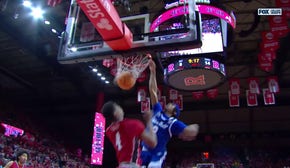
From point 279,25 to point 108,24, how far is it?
7.48m

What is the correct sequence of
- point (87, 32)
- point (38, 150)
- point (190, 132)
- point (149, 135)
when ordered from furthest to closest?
point (38, 150) → point (87, 32) → point (190, 132) → point (149, 135)

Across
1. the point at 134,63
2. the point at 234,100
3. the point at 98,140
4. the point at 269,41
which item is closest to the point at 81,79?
the point at 98,140

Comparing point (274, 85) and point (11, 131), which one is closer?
point (274, 85)

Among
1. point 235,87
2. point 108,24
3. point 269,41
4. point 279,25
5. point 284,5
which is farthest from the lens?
point 235,87

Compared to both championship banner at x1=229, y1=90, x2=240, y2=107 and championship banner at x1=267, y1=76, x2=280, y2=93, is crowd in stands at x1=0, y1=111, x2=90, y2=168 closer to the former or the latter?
championship banner at x1=229, y1=90, x2=240, y2=107

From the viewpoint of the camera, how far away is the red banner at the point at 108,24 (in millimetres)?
4883

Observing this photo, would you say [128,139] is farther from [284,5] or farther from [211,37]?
[284,5]

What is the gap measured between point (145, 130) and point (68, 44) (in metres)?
2.57

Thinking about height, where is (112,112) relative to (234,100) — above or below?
below

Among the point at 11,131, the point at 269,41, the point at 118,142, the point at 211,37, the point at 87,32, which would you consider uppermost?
the point at 269,41

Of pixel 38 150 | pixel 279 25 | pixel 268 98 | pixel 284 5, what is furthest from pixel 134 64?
pixel 38 150

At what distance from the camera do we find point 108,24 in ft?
16.3

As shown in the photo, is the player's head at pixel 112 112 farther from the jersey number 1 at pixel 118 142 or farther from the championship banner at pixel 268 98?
the championship banner at pixel 268 98

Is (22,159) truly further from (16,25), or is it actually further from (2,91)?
(2,91)
